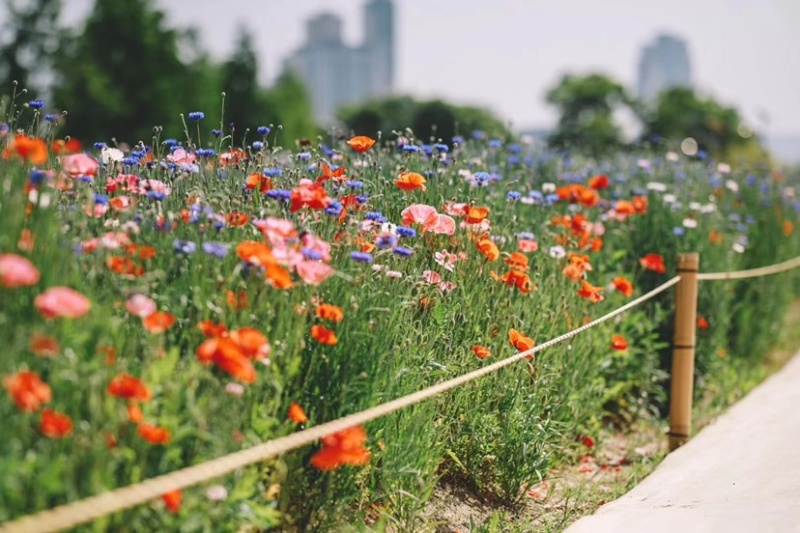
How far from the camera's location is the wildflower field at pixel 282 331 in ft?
7.63

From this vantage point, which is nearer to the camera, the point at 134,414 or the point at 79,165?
the point at 134,414

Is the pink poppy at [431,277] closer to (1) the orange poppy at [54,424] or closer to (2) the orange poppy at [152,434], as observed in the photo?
(2) the orange poppy at [152,434]

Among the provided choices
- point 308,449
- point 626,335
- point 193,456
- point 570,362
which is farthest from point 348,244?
point 626,335

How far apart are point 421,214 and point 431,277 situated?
0.26m

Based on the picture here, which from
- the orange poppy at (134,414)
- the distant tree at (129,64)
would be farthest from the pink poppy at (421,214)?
the distant tree at (129,64)

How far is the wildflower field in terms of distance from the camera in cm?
232

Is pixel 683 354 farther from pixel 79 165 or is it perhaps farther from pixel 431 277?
pixel 79 165

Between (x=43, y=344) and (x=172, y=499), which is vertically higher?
(x=43, y=344)

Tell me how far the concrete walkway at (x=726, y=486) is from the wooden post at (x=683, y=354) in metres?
0.15

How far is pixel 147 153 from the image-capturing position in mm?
4051

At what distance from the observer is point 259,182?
11.8 ft

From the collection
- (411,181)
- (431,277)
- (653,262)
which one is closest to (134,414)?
(431,277)

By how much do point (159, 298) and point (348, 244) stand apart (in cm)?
81

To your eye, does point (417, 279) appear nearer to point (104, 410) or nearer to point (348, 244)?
point (348, 244)
